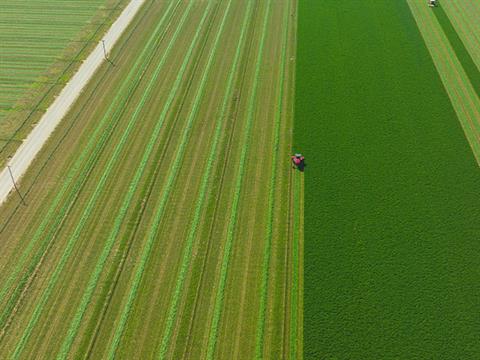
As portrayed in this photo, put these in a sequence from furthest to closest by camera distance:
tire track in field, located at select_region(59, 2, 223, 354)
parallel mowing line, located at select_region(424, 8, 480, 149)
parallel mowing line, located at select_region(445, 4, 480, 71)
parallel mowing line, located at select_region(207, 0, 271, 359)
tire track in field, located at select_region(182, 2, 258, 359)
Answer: parallel mowing line, located at select_region(445, 4, 480, 71)
parallel mowing line, located at select_region(424, 8, 480, 149)
tire track in field, located at select_region(59, 2, 223, 354)
tire track in field, located at select_region(182, 2, 258, 359)
parallel mowing line, located at select_region(207, 0, 271, 359)

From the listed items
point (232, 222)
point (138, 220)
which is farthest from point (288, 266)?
point (138, 220)

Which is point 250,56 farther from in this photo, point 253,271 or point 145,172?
point 253,271

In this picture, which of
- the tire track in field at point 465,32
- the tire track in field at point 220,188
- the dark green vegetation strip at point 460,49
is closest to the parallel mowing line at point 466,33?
the tire track in field at point 465,32

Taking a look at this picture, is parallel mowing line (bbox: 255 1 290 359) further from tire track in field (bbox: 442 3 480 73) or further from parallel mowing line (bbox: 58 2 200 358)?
tire track in field (bbox: 442 3 480 73)

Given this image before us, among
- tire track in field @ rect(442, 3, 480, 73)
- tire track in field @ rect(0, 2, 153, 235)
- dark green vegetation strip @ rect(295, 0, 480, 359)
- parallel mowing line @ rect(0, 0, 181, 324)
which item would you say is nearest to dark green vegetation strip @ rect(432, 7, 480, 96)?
tire track in field @ rect(442, 3, 480, 73)

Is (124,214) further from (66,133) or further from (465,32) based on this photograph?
(465,32)

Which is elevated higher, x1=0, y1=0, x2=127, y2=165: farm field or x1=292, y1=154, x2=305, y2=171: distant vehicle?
x1=0, y1=0, x2=127, y2=165: farm field
